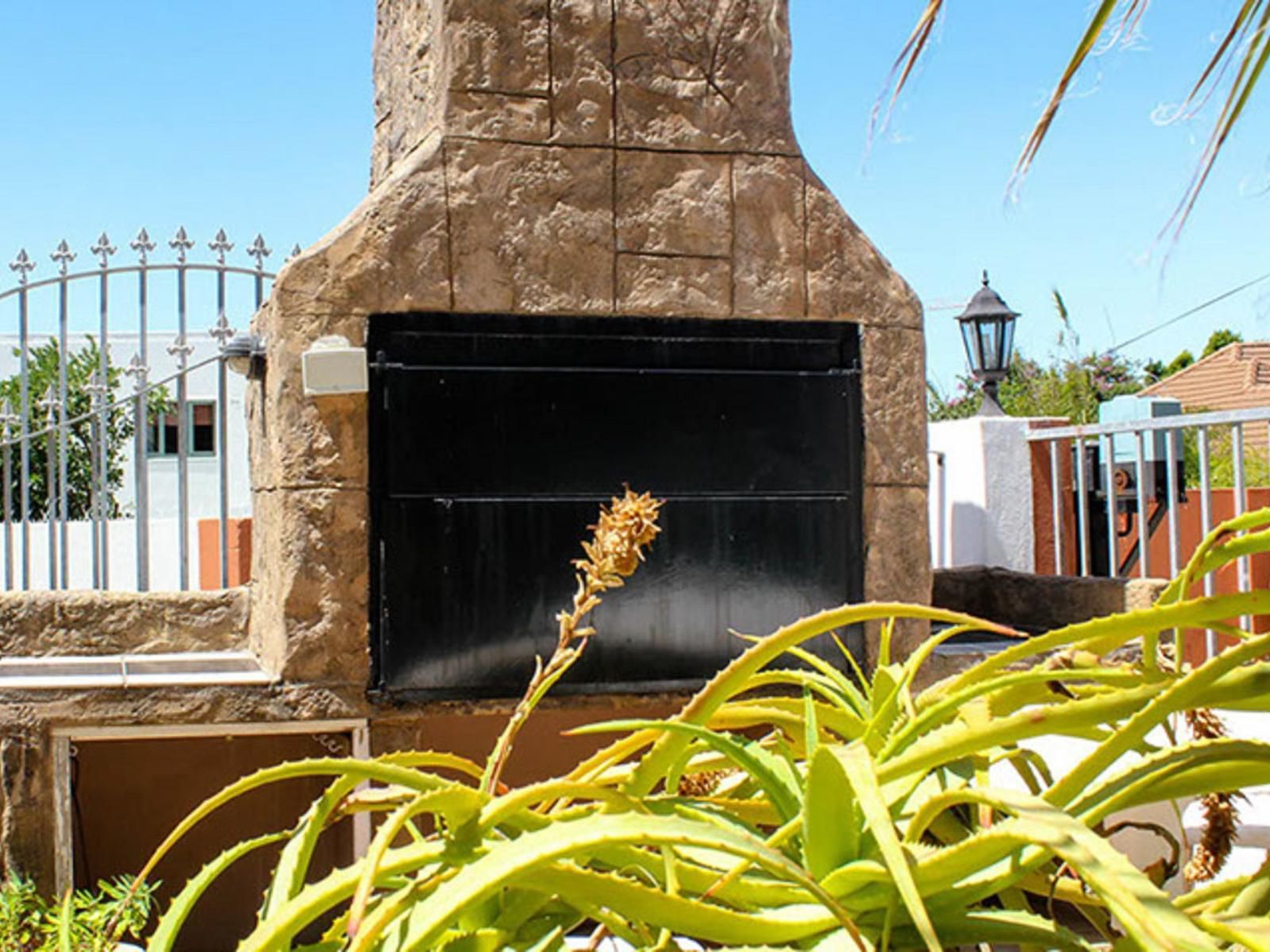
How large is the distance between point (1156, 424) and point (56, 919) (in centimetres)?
457

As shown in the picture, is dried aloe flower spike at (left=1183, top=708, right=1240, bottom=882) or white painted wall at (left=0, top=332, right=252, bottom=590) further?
white painted wall at (left=0, top=332, right=252, bottom=590)

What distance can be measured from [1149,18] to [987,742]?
0.66 metres

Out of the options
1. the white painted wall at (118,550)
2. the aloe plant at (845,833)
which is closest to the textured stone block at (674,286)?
the aloe plant at (845,833)

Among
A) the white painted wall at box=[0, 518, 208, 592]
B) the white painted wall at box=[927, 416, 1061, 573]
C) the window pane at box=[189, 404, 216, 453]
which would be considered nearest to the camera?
the white painted wall at box=[927, 416, 1061, 573]

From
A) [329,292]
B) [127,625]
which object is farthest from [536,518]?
[127,625]

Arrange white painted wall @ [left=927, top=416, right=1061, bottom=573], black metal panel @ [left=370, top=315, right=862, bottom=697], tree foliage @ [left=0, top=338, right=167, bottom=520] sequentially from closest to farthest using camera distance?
black metal panel @ [left=370, top=315, right=862, bottom=697], white painted wall @ [left=927, top=416, right=1061, bottom=573], tree foliage @ [left=0, top=338, right=167, bottom=520]

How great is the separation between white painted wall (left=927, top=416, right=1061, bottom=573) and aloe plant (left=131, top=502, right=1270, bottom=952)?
245 inches

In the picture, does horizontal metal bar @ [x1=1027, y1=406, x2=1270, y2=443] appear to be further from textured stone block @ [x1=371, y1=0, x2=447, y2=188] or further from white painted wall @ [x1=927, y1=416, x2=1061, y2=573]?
textured stone block @ [x1=371, y1=0, x2=447, y2=188]

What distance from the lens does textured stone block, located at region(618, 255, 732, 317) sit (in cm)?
497

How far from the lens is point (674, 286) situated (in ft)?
16.4

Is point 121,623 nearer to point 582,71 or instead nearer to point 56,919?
point 56,919

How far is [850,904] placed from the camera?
0.92 meters

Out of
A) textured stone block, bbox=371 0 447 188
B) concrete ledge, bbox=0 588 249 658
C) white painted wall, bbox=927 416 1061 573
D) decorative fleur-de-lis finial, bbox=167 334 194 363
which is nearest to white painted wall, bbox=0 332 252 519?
decorative fleur-de-lis finial, bbox=167 334 194 363

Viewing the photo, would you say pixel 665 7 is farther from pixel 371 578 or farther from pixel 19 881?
pixel 19 881
